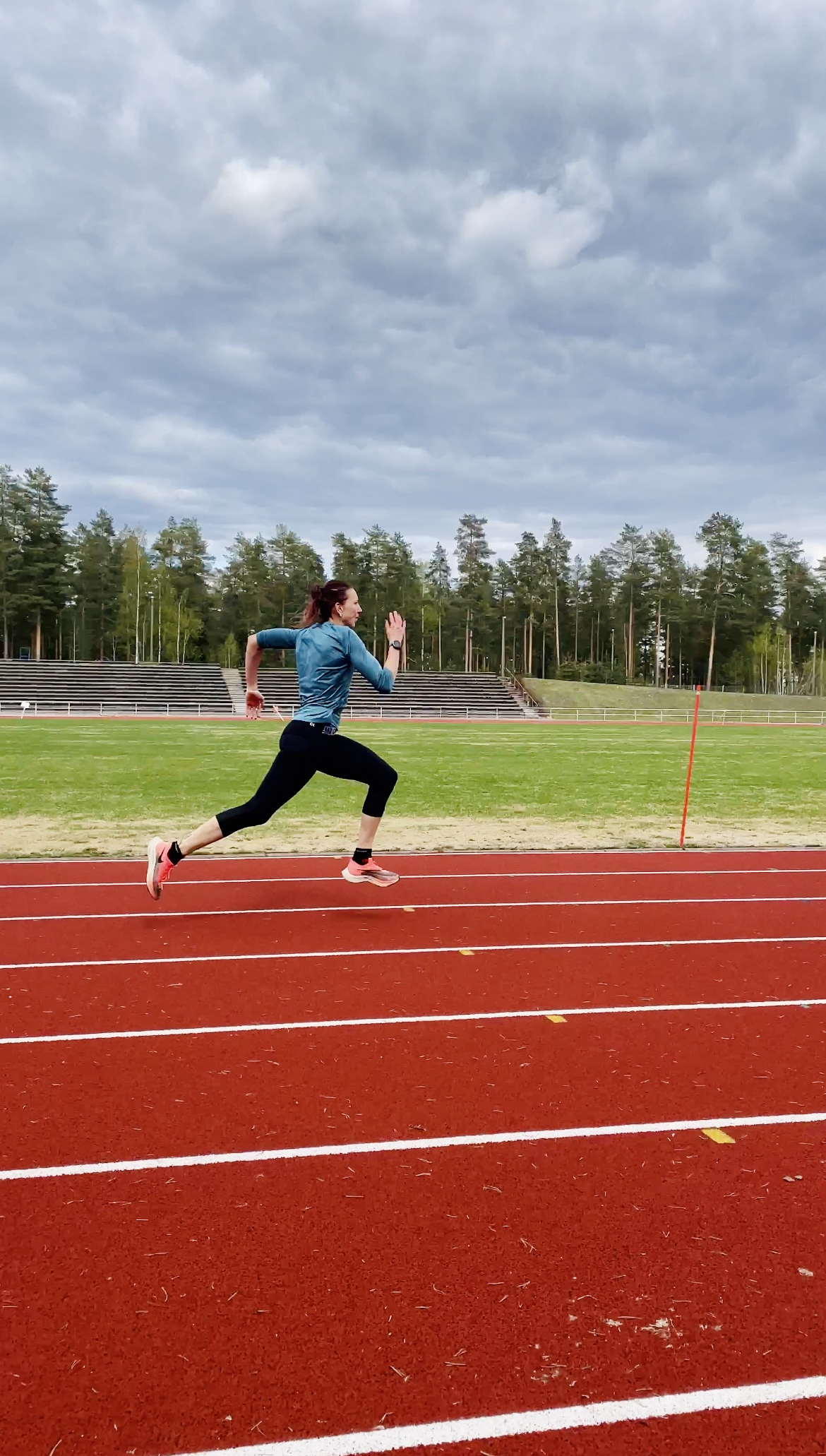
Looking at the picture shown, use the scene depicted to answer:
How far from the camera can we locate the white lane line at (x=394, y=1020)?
4.39 meters

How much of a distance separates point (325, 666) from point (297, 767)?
2.28ft

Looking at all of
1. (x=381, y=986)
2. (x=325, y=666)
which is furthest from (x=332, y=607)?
(x=381, y=986)

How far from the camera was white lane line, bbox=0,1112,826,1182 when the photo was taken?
3160mm

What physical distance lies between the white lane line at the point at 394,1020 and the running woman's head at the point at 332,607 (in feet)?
8.99

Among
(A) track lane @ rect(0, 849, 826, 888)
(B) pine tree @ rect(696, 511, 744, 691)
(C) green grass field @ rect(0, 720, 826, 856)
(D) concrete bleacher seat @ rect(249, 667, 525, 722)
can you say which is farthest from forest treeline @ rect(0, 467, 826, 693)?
(A) track lane @ rect(0, 849, 826, 888)

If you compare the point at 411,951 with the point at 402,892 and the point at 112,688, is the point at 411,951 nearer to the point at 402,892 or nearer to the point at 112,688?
the point at 402,892

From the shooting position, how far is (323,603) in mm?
6387

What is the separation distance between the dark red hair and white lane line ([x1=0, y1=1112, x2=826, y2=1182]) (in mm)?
3750

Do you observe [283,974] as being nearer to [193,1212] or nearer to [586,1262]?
[193,1212]

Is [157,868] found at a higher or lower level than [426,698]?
lower

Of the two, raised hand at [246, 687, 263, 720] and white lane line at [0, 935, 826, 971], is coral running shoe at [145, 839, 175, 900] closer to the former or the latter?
white lane line at [0, 935, 826, 971]

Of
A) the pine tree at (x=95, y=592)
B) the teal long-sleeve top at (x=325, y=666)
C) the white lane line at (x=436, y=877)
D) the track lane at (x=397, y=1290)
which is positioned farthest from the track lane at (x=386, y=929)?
the pine tree at (x=95, y=592)

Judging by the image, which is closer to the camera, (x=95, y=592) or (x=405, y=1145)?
(x=405, y=1145)

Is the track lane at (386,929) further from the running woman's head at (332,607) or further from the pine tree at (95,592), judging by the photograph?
the pine tree at (95,592)
